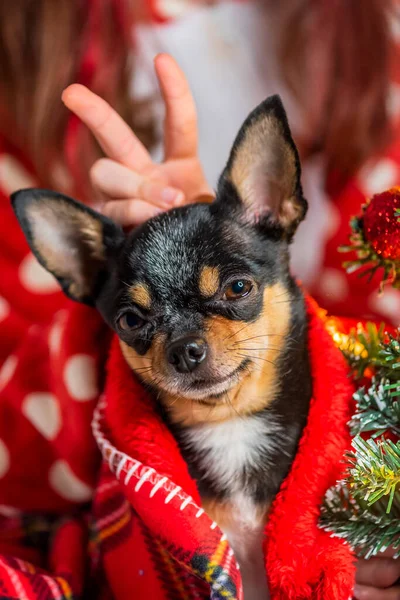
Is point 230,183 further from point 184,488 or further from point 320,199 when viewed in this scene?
point 320,199

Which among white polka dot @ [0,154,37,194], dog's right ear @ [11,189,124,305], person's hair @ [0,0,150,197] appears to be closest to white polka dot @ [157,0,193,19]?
person's hair @ [0,0,150,197]

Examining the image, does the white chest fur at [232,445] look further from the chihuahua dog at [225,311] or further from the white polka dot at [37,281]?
the white polka dot at [37,281]

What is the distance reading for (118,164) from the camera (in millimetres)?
1029

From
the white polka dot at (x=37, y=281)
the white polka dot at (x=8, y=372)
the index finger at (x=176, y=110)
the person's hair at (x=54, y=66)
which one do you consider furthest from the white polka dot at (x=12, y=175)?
the index finger at (x=176, y=110)

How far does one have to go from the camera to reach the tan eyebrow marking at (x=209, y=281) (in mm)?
831

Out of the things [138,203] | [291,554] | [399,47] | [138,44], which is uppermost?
[399,47]

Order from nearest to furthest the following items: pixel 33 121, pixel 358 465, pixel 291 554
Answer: pixel 358 465
pixel 291 554
pixel 33 121

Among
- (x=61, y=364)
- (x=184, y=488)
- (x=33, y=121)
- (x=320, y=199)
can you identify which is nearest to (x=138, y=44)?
(x=33, y=121)

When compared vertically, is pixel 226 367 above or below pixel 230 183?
below

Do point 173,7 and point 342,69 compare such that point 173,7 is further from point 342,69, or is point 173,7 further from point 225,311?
point 225,311

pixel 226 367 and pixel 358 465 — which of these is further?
pixel 226 367

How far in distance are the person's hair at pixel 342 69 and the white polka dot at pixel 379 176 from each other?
4 cm

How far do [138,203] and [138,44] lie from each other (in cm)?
85

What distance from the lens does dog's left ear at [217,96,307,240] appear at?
0.81 m
